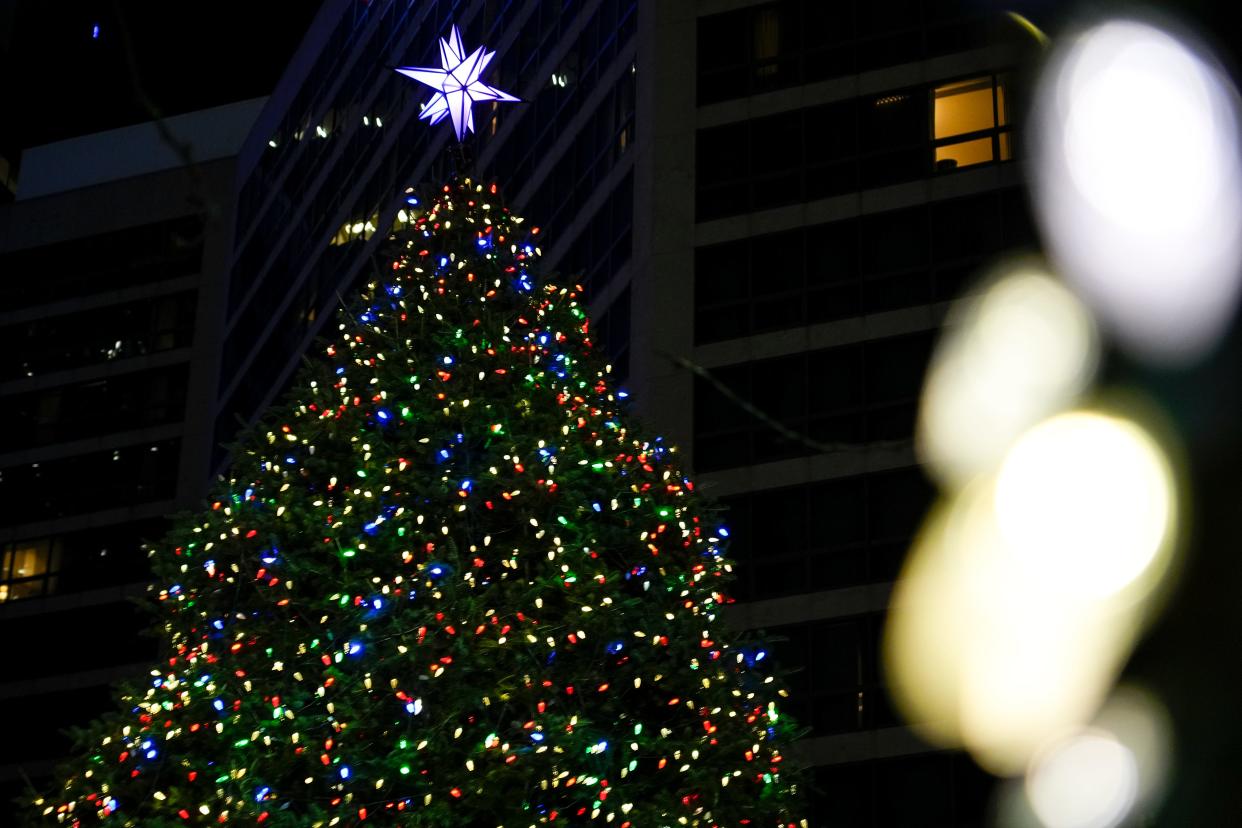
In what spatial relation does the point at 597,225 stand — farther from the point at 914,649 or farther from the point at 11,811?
the point at 11,811

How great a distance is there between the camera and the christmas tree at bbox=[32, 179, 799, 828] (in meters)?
15.2

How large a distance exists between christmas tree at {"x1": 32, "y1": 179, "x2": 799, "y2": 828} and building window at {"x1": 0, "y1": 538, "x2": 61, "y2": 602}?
50.6 meters

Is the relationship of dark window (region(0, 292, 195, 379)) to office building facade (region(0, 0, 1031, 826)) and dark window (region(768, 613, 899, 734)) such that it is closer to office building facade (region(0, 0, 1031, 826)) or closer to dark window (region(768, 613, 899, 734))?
office building facade (region(0, 0, 1031, 826))

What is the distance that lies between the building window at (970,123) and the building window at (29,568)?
37177mm

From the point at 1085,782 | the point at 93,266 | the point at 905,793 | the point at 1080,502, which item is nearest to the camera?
the point at 1085,782

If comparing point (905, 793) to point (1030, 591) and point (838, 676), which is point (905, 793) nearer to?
point (838, 676)

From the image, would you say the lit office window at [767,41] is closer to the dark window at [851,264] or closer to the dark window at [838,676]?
the dark window at [851,264]

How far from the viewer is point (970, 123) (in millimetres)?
41062

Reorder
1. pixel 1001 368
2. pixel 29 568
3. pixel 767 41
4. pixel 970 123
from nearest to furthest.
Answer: pixel 1001 368 < pixel 970 123 < pixel 767 41 < pixel 29 568

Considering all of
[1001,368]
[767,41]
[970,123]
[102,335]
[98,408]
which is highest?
[102,335]

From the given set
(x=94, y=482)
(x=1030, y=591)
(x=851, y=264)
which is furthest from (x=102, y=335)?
(x=1030, y=591)

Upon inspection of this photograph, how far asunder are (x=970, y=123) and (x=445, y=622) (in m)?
28.1

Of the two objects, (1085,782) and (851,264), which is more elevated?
(851,264)

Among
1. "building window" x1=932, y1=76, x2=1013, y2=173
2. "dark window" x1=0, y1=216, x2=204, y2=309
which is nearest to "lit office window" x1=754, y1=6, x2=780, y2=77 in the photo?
"building window" x1=932, y1=76, x2=1013, y2=173
